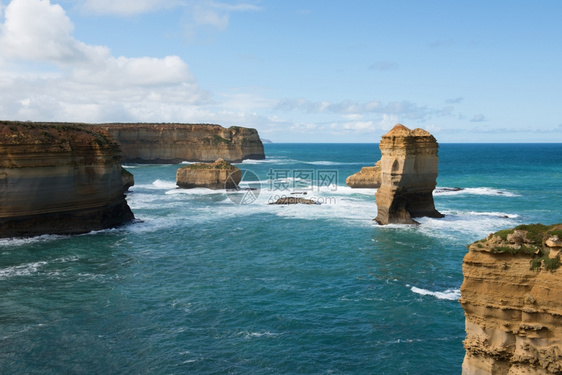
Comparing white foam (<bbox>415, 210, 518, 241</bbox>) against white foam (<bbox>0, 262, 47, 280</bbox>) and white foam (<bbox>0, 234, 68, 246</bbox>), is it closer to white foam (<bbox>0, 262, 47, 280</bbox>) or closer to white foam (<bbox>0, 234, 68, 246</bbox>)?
white foam (<bbox>0, 262, 47, 280</bbox>)

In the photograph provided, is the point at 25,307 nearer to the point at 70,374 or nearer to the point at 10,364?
the point at 10,364

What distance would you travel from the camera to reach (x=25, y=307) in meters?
20.9

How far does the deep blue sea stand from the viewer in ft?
53.7

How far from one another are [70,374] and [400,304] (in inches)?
563

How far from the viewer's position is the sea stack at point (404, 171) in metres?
38.5

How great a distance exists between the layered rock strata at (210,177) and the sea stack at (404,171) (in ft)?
93.7

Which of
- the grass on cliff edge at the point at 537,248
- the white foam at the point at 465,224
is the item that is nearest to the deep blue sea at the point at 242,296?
the white foam at the point at 465,224

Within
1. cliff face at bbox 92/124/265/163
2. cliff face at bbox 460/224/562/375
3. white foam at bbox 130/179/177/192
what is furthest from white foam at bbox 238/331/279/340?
cliff face at bbox 92/124/265/163

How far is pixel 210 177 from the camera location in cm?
6359

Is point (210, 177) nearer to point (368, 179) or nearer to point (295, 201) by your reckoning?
point (295, 201)

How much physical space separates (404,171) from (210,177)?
32.7 meters

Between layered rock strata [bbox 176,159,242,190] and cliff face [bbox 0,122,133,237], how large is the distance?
24.3 metres

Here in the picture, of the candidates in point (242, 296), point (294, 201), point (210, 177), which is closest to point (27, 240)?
point (242, 296)

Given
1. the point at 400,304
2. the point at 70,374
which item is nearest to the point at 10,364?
the point at 70,374
